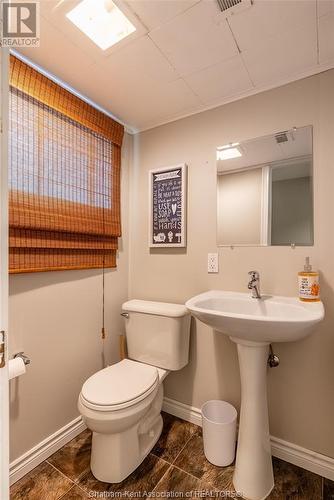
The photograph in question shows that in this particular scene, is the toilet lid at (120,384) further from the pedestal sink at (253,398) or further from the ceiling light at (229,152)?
the ceiling light at (229,152)

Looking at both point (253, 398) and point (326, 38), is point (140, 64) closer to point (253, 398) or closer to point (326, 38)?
point (326, 38)

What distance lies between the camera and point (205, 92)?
153 cm

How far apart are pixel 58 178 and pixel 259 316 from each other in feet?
4.28

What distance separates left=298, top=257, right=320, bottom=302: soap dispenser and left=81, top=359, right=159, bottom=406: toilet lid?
0.94m

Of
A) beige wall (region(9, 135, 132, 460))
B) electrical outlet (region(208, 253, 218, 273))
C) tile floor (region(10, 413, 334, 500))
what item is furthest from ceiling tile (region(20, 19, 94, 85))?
tile floor (region(10, 413, 334, 500))

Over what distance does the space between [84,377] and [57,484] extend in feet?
1.69

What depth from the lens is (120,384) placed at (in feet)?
4.35

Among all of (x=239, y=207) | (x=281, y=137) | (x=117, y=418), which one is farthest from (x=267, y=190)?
(x=117, y=418)

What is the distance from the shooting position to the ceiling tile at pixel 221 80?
4.33 ft

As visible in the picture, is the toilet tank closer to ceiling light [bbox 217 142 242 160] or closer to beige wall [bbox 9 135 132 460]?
beige wall [bbox 9 135 132 460]

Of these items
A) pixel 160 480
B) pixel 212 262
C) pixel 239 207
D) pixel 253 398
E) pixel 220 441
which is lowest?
pixel 160 480

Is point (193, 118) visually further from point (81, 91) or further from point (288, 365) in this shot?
point (288, 365)

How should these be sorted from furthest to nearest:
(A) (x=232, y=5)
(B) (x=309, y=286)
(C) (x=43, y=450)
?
(C) (x=43, y=450) < (B) (x=309, y=286) < (A) (x=232, y=5)

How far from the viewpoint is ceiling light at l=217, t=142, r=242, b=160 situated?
5.15 ft
